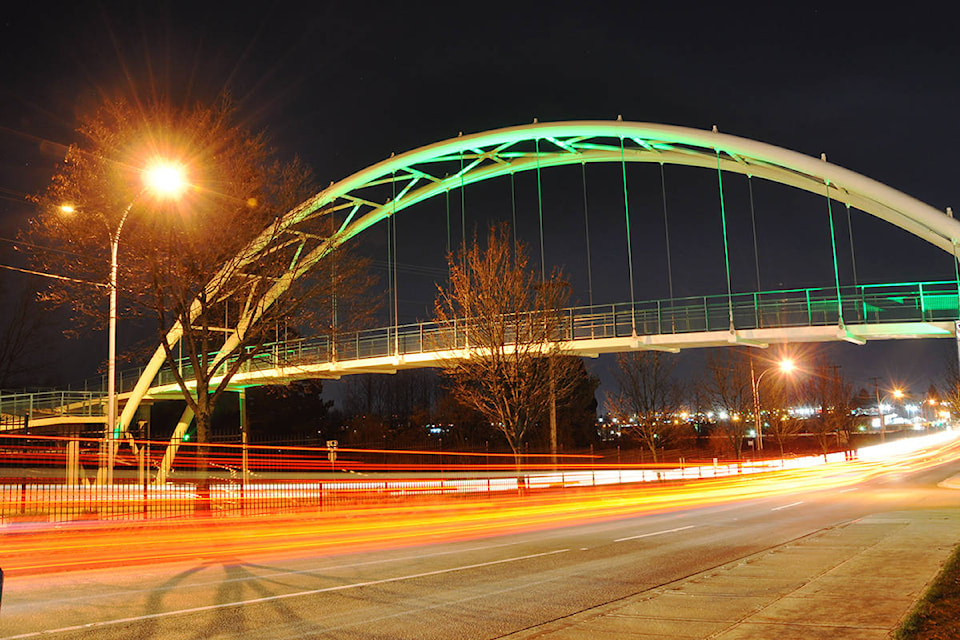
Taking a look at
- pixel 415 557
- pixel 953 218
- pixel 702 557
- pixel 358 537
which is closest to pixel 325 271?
pixel 358 537

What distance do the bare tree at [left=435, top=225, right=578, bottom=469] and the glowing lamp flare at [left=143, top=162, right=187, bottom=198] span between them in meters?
10.8

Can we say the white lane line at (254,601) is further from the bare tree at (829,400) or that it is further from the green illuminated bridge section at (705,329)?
the bare tree at (829,400)

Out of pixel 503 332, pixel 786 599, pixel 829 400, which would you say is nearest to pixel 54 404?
pixel 503 332

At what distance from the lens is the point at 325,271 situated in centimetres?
2173

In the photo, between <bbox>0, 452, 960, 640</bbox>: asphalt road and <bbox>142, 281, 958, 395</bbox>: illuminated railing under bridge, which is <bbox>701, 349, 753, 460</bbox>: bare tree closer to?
<bbox>142, 281, 958, 395</bbox>: illuminated railing under bridge

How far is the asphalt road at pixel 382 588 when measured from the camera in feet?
24.7

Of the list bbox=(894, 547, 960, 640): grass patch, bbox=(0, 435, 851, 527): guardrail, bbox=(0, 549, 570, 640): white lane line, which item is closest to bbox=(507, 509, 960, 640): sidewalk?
bbox=(894, 547, 960, 640): grass patch

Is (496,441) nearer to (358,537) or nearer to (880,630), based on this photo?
(358,537)

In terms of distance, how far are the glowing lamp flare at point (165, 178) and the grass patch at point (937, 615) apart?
52.1ft

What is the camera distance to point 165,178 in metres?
17.5

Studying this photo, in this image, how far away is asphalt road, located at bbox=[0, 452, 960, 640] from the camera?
7539 mm

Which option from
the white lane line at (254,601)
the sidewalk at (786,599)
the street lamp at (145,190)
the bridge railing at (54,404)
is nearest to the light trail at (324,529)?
the white lane line at (254,601)

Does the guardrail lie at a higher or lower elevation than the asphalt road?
higher

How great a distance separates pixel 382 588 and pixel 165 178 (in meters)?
11.6
